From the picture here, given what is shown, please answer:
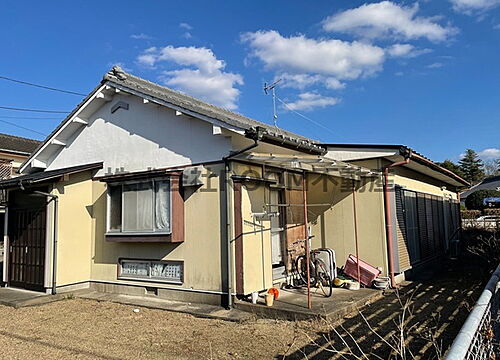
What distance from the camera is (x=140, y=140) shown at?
8.79m

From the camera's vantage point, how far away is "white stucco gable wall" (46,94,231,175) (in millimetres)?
7812

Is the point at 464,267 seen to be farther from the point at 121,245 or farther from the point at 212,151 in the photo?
the point at 121,245

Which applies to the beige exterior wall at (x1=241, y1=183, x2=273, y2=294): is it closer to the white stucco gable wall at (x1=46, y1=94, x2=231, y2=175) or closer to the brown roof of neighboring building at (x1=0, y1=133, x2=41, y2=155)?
the white stucco gable wall at (x1=46, y1=94, x2=231, y2=175)

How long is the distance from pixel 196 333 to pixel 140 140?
15.3 feet

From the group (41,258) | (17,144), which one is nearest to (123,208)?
(41,258)

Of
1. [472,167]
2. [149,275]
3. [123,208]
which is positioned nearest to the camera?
[149,275]

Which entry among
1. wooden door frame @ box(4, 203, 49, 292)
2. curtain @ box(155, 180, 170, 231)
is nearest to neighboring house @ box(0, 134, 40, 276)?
wooden door frame @ box(4, 203, 49, 292)

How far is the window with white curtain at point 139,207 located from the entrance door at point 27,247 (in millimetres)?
1917

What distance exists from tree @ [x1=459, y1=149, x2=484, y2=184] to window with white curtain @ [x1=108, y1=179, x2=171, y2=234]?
192 ft

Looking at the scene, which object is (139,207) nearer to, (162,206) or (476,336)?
(162,206)

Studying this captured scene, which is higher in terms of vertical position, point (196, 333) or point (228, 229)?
point (228, 229)

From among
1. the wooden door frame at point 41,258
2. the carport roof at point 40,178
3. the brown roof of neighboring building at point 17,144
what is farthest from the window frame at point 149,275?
the brown roof of neighboring building at point 17,144

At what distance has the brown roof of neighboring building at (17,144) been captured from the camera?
764 inches

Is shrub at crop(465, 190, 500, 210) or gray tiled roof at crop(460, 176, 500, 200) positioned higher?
gray tiled roof at crop(460, 176, 500, 200)
